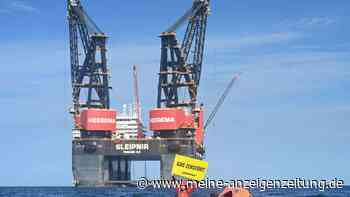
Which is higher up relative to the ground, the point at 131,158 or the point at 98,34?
the point at 98,34

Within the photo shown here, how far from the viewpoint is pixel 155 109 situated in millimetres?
155500

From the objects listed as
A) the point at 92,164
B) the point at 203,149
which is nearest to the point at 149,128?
the point at 92,164

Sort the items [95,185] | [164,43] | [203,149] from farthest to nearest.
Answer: [203,149], [164,43], [95,185]

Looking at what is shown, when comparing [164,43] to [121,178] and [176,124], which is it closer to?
[176,124]

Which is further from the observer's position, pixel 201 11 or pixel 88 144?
pixel 201 11

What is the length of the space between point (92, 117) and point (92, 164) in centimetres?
982

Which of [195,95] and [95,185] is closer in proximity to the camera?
[95,185]

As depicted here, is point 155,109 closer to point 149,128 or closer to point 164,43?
point 149,128

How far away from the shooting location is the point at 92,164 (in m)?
153

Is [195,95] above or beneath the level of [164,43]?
beneath

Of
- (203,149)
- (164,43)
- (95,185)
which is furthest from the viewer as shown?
(203,149)

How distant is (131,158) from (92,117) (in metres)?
13.3

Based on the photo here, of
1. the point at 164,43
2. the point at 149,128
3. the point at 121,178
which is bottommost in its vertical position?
the point at 121,178

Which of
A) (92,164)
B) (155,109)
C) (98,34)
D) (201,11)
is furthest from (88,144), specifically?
(201,11)
